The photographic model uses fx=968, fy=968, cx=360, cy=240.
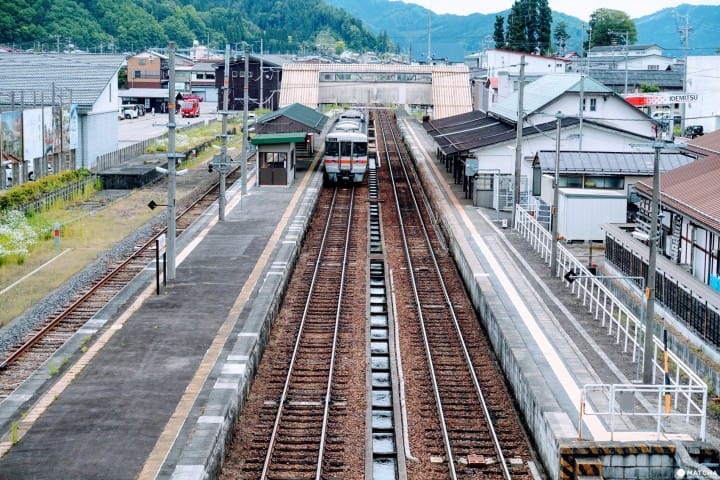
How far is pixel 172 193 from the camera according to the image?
2089 cm

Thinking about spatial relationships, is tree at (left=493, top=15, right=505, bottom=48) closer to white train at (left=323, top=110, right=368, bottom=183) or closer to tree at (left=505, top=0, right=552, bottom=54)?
tree at (left=505, top=0, right=552, bottom=54)

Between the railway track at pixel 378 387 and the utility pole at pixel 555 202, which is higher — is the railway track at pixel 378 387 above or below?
below

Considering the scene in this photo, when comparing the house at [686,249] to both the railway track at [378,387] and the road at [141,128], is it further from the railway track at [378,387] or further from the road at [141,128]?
the road at [141,128]

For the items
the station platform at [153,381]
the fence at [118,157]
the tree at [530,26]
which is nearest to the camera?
the station platform at [153,381]

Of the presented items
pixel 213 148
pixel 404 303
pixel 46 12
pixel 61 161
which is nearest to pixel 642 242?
pixel 404 303

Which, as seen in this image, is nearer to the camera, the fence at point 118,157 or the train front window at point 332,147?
the train front window at point 332,147

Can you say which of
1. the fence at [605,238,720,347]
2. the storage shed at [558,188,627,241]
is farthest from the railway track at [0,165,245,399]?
the storage shed at [558,188,627,241]

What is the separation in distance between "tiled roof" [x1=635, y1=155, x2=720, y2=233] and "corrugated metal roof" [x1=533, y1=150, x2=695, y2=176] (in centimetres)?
233

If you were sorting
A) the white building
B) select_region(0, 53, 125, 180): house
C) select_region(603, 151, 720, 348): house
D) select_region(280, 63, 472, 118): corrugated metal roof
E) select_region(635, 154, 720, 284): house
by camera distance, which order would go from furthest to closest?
select_region(280, 63, 472, 118): corrugated metal roof, the white building, select_region(0, 53, 125, 180): house, select_region(635, 154, 720, 284): house, select_region(603, 151, 720, 348): house

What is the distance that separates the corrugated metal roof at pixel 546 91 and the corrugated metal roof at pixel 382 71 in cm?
1067

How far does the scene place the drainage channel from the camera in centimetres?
1351

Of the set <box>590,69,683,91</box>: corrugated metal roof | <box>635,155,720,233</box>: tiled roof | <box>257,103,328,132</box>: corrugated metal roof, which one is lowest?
<box>635,155,720,233</box>: tiled roof

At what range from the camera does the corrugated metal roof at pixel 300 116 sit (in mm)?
38562

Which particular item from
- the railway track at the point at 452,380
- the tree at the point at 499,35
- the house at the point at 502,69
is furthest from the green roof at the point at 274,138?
the tree at the point at 499,35
